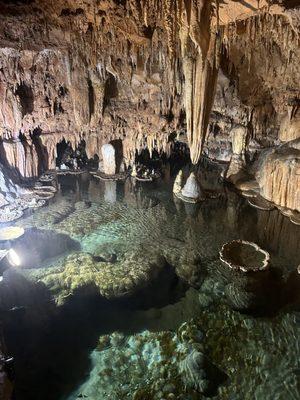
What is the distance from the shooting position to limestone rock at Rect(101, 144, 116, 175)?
12.0 m

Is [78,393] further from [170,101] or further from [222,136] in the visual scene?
[222,136]

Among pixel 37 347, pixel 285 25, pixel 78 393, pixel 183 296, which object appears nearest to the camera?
pixel 78 393

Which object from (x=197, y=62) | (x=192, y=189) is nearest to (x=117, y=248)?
(x=192, y=189)

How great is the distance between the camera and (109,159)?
12.2 m

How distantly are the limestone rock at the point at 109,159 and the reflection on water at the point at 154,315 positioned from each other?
14.7ft

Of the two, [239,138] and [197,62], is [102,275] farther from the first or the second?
[239,138]

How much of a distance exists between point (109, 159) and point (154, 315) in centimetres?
788

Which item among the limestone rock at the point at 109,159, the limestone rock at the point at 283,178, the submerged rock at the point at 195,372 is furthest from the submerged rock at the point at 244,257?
the limestone rock at the point at 109,159

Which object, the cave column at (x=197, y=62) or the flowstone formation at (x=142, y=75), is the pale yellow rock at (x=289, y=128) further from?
the cave column at (x=197, y=62)

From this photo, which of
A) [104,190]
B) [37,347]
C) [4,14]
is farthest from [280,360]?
[4,14]

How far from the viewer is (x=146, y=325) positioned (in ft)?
17.0

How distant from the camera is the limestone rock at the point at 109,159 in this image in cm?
1198

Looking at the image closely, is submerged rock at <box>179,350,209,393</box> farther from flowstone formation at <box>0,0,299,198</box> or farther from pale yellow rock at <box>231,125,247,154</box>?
pale yellow rock at <box>231,125,247,154</box>

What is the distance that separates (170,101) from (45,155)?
204 inches
